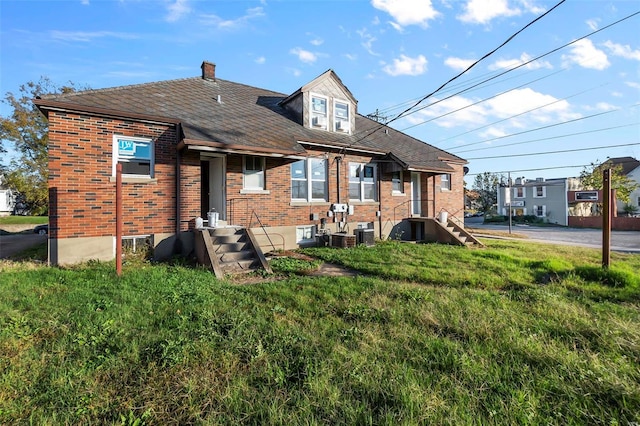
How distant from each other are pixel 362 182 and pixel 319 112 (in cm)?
374

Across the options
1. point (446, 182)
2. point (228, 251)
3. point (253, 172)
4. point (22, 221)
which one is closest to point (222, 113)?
point (253, 172)

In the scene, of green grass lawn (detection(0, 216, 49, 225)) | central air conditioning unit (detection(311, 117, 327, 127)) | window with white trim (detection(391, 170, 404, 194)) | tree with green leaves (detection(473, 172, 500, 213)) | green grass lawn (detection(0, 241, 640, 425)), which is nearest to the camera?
green grass lawn (detection(0, 241, 640, 425))

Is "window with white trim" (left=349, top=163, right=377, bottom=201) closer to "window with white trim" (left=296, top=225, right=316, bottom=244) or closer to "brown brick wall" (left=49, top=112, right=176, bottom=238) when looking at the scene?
"window with white trim" (left=296, top=225, right=316, bottom=244)

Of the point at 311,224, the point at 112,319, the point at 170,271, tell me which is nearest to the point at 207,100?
the point at 311,224

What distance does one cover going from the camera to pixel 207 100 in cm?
1188

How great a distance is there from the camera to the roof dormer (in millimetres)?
13562

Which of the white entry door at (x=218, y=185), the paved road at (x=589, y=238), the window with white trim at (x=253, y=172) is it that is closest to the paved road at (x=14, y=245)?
the white entry door at (x=218, y=185)

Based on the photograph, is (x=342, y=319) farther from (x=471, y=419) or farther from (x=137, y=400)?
(x=137, y=400)

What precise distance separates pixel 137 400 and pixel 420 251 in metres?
9.71

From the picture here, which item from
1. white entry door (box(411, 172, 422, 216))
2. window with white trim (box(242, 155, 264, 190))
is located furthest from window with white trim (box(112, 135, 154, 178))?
white entry door (box(411, 172, 422, 216))

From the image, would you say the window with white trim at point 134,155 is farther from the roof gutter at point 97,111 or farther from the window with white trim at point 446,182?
the window with white trim at point 446,182

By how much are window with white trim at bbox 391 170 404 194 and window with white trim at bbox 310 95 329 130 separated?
4.25 m

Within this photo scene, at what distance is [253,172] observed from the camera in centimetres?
1093

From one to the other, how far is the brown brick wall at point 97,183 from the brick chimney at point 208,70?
5.85 metres
